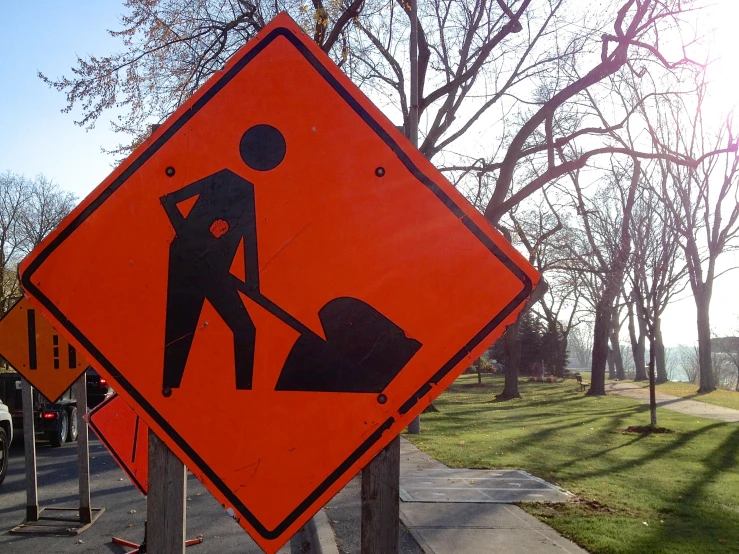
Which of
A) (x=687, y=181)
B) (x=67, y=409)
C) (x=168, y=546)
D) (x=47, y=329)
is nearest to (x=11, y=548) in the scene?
(x=47, y=329)

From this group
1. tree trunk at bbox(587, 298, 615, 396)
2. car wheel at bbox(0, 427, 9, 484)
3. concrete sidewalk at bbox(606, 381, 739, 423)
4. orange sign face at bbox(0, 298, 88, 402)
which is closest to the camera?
orange sign face at bbox(0, 298, 88, 402)

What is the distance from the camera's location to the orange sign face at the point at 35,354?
341 inches

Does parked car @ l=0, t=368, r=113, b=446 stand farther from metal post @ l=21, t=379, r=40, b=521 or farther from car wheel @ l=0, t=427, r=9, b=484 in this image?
metal post @ l=21, t=379, r=40, b=521

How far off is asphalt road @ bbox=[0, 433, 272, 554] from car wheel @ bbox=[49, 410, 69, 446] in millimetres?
1747

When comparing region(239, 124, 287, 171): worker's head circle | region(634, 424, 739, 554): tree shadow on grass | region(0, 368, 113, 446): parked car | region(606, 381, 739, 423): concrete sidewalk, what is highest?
region(239, 124, 287, 171): worker's head circle

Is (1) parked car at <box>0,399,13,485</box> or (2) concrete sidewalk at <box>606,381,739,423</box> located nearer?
(1) parked car at <box>0,399,13,485</box>

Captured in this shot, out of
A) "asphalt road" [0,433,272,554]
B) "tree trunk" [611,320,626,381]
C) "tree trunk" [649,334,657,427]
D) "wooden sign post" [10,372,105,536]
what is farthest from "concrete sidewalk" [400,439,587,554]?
"tree trunk" [611,320,626,381]

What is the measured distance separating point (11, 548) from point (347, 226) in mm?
6841

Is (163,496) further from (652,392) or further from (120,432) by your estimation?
(652,392)

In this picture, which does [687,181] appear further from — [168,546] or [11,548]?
[168,546]

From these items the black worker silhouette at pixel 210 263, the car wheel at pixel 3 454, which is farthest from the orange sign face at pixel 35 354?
the black worker silhouette at pixel 210 263

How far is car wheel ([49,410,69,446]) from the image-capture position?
15539 mm

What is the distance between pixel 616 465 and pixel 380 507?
39.2ft

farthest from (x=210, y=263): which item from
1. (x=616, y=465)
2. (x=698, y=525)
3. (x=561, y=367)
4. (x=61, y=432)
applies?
(x=561, y=367)
